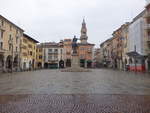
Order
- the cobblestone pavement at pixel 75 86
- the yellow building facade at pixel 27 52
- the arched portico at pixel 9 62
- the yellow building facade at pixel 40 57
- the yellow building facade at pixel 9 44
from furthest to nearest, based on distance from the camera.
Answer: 1. the yellow building facade at pixel 40 57
2. the yellow building facade at pixel 27 52
3. the arched portico at pixel 9 62
4. the yellow building facade at pixel 9 44
5. the cobblestone pavement at pixel 75 86

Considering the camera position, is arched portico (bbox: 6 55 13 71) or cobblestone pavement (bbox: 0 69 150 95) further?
arched portico (bbox: 6 55 13 71)

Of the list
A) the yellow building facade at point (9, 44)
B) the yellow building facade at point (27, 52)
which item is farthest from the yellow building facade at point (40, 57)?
the yellow building facade at point (9, 44)

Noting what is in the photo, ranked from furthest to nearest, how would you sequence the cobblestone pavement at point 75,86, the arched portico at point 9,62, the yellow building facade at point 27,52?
the yellow building facade at point 27,52 → the arched portico at point 9,62 → the cobblestone pavement at point 75,86

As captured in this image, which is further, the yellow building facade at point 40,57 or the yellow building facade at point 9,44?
the yellow building facade at point 40,57

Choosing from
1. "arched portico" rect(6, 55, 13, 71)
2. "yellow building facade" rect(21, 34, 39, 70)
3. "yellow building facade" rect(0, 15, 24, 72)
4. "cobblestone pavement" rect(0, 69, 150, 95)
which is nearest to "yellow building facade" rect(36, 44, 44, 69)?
"yellow building facade" rect(21, 34, 39, 70)

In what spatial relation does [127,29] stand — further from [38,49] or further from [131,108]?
[131,108]

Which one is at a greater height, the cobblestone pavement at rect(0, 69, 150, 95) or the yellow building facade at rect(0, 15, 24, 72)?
the yellow building facade at rect(0, 15, 24, 72)

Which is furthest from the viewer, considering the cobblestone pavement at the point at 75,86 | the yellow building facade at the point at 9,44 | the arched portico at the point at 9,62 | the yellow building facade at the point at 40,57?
the yellow building facade at the point at 40,57

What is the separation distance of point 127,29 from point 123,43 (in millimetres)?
6660

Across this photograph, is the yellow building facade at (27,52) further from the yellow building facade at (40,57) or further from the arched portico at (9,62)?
the yellow building facade at (40,57)

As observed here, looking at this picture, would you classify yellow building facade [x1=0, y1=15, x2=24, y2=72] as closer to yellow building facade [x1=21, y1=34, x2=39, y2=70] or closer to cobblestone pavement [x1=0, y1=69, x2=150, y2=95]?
yellow building facade [x1=21, y1=34, x2=39, y2=70]

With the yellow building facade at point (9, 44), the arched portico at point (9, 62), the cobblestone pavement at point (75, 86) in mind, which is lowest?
the cobblestone pavement at point (75, 86)

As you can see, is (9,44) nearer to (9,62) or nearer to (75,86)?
(9,62)

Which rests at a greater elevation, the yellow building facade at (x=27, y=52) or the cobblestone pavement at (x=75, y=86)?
the yellow building facade at (x=27, y=52)
